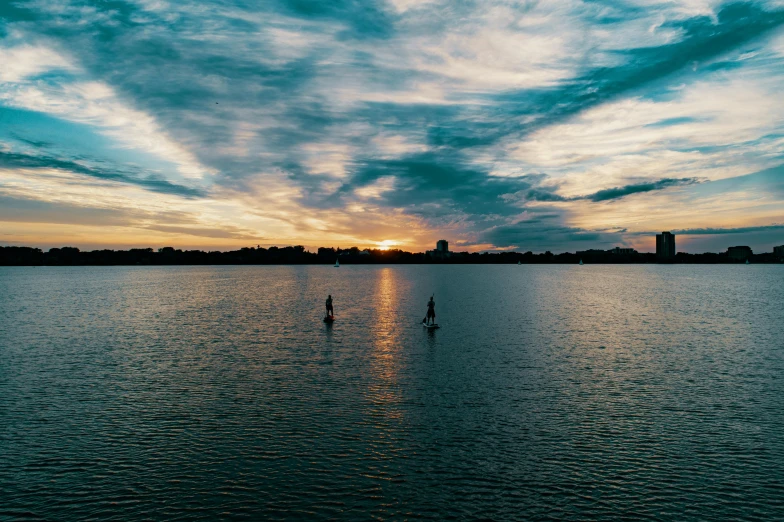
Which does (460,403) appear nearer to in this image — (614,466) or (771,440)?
(614,466)

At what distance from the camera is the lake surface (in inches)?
743

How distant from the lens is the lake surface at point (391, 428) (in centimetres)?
1888

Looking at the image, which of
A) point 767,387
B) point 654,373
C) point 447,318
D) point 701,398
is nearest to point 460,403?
point 701,398

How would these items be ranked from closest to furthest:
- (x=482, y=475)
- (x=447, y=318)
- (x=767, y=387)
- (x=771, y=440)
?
(x=482, y=475) → (x=771, y=440) → (x=767, y=387) → (x=447, y=318)

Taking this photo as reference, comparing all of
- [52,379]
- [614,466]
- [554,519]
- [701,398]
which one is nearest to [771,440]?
[701,398]

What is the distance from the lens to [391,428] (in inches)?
1046

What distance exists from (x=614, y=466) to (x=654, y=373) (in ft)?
69.1

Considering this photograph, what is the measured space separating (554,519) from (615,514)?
7.84 ft

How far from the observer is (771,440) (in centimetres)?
2489

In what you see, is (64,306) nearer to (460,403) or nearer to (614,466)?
(460,403)

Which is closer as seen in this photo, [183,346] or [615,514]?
[615,514]

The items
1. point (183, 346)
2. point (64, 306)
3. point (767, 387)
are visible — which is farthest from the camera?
point (64, 306)

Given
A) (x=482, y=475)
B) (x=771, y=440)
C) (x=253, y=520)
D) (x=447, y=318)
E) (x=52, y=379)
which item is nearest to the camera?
(x=253, y=520)

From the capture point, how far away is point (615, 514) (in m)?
17.9
